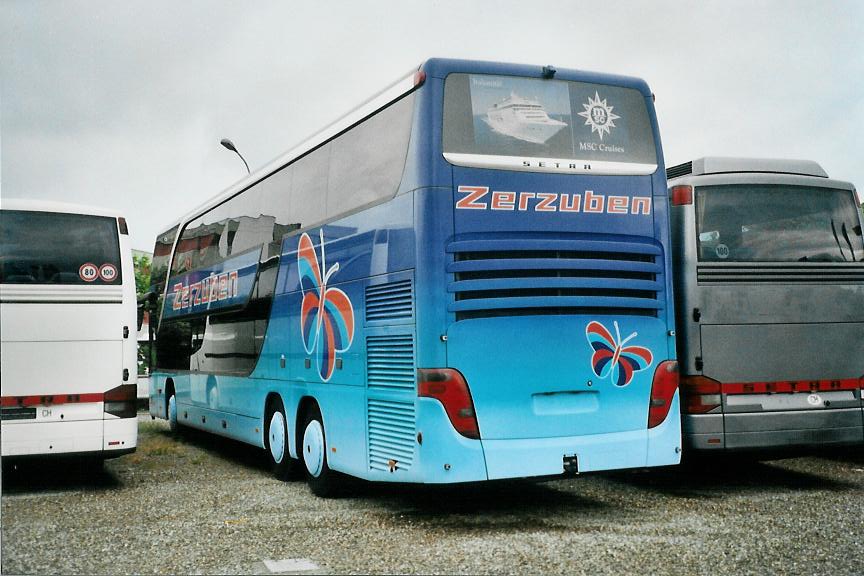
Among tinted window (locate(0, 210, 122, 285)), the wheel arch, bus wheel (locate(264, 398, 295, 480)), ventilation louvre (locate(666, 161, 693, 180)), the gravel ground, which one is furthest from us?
bus wheel (locate(264, 398, 295, 480))

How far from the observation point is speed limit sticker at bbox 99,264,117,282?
11.4 m

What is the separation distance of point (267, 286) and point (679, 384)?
5091 mm

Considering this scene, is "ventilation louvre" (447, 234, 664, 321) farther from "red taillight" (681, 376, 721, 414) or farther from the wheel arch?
the wheel arch

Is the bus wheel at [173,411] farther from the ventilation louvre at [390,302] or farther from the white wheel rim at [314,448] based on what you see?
the ventilation louvre at [390,302]

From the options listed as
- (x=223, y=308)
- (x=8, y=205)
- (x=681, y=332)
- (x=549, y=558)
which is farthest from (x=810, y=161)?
(x=8, y=205)

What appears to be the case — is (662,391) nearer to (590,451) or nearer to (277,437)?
(590,451)

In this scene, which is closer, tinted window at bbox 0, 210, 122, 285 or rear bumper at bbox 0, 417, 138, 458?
rear bumper at bbox 0, 417, 138, 458

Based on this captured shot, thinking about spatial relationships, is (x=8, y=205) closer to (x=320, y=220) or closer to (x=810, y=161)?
(x=320, y=220)

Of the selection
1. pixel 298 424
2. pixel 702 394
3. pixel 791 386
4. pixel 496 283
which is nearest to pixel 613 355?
pixel 496 283

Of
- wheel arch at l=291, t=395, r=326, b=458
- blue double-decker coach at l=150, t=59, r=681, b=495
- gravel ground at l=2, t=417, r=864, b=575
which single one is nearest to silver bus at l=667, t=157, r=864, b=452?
gravel ground at l=2, t=417, r=864, b=575

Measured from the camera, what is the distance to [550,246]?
8.36 metres

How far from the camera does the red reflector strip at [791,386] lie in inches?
385

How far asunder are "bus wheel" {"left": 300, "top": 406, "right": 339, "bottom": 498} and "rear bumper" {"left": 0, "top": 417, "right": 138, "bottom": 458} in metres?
2.22

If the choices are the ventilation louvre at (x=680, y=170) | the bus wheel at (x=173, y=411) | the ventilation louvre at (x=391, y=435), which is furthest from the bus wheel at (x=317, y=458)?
the bus wheel at (x=173, y=411)
